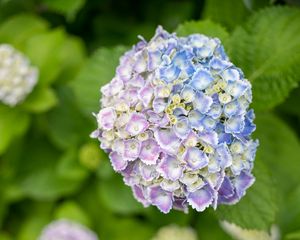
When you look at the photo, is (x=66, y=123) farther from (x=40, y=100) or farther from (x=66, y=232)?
(x=66, y=232)

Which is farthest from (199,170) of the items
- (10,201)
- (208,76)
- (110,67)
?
(10,201)

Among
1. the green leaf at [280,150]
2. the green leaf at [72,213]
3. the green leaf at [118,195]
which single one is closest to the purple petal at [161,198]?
the green leaf at [280,150]

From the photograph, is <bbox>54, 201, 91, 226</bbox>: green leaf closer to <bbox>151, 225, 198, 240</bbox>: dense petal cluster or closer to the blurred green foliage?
the blurred green foliage

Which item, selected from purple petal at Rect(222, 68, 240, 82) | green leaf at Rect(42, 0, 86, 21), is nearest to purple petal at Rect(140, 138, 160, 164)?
purple petal at Rect(222, 68, 240, 82)

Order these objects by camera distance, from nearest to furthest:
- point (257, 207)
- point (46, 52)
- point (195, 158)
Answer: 1. point (195, 158)
2. point (257, 207)
3. point (46, 52)

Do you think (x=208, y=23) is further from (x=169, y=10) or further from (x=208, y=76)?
(x=169, y=10)

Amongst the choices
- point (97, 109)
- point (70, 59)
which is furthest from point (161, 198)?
point (70, 59)
